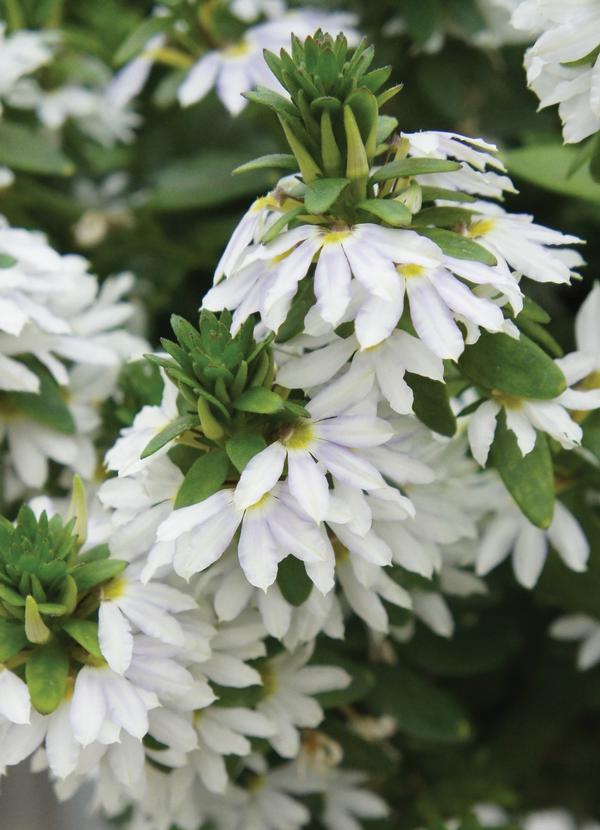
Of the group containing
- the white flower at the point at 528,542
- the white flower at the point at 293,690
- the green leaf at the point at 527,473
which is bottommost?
the white flower at the point at 293,690

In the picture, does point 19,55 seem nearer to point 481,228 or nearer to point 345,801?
point 481,228

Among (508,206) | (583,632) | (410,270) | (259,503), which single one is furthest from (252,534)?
(508,206)

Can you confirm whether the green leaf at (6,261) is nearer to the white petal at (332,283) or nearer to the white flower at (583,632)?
the white petal at (332,283)

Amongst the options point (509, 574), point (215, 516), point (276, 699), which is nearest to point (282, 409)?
point (215, 516)

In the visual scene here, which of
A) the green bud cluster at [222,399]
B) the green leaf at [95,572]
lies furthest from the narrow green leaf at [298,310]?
the green leaf at [95,572]

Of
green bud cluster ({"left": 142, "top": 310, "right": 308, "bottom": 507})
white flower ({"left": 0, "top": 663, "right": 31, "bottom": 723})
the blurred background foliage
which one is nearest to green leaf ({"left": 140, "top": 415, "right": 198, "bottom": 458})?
green bud cluster ({"left": 142, "top": 310, "right": 308, "bottom": 507})

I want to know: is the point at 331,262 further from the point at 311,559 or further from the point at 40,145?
the point at 40,145
